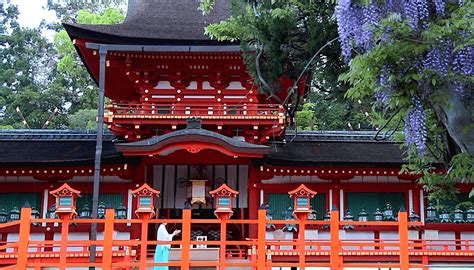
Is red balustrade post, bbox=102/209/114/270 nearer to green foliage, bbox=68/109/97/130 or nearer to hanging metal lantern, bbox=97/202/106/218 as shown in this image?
hanging metal lantern, bbox=97/202/106/218

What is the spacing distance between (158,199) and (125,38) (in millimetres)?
3975

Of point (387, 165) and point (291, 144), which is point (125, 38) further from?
point (387, 165)

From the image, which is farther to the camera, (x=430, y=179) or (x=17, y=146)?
(x=17, y=146)

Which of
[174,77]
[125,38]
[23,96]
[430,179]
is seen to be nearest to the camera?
[430,179]

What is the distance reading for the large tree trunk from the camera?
5.87 meters

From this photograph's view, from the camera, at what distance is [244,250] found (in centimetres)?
1268

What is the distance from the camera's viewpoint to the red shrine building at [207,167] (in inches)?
493

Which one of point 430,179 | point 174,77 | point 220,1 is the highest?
point 220,1

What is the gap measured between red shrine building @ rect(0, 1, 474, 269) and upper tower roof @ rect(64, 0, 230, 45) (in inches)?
1.6

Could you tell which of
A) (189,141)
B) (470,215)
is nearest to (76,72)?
(189,141)

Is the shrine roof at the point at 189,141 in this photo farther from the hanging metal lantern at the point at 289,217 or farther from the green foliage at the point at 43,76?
the green foliage at the point at 43,76

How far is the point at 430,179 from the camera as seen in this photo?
7.38 metres

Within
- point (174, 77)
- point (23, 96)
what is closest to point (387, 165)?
point (174, 77)

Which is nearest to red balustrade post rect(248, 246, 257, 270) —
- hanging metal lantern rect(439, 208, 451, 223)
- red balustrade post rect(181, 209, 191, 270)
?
red balustrade post rect(181, 209, 191, 270)
